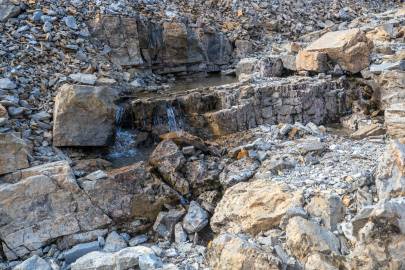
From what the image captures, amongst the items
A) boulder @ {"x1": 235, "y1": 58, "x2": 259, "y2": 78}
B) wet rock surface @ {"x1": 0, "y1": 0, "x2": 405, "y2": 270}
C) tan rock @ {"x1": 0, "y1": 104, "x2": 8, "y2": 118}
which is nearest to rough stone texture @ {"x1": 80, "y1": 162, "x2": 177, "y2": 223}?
wet rock surface @ {"x1": 0, "y1": 0, "x2": 405, "y2": 270}

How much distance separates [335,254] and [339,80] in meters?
7.75

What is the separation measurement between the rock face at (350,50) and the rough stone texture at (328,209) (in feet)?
23.7

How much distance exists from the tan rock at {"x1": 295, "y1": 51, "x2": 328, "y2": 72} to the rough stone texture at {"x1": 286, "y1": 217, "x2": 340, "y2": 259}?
7.67 m

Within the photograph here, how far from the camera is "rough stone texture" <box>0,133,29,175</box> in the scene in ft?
22.6

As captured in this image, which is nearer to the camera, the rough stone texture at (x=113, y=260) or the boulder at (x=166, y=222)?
the rough stone texture at (x=113, y=260)

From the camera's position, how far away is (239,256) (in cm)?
497

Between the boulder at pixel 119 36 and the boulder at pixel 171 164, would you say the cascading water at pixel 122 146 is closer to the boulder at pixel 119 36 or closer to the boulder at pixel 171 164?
the boulder at pixel 171 164

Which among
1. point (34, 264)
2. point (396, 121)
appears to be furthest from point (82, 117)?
point (396, 121)

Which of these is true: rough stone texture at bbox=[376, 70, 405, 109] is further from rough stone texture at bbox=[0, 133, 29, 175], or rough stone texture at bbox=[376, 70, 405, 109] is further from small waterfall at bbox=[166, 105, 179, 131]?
rough stone texture at bbox=[0, 133, 29, 175]

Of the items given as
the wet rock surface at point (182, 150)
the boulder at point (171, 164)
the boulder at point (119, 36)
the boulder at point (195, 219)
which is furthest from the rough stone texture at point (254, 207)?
the boulder at point (119, 36)

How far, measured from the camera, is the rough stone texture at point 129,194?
6.73 metres

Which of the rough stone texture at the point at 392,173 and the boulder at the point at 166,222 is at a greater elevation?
the rough stone texture at the point at 392,173

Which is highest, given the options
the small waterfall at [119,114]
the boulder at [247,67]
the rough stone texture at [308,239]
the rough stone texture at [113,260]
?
the boulder at [247,67]

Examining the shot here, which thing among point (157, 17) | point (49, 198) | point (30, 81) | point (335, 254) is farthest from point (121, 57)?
point (335, 254)
